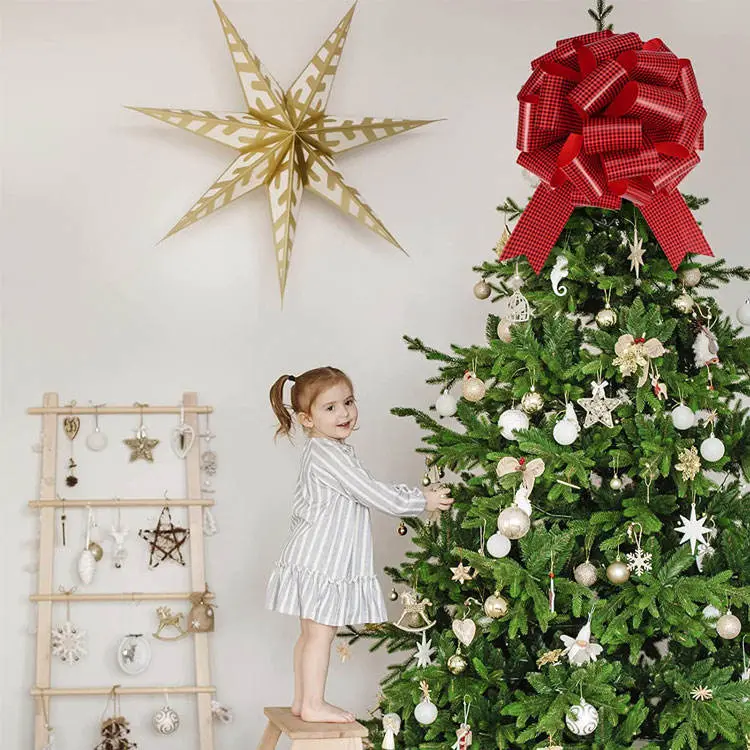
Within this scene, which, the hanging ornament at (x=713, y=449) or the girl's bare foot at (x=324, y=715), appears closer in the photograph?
the hanging ornament at (x=713, y=449)

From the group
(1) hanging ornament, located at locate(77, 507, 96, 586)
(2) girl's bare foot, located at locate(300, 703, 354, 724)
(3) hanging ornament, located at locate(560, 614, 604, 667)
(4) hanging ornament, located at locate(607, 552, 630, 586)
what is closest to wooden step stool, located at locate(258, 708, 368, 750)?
(2) girl's bare foot, located at locate(300, 703, 354, 724)

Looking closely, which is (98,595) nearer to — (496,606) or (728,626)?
(496,606)

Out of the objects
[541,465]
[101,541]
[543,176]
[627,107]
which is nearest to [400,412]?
[541,465]

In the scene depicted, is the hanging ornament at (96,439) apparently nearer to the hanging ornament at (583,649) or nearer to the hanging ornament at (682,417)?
the hanging ornament at (583,649)

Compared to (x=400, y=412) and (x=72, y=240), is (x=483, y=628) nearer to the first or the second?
(x=400, y=412)

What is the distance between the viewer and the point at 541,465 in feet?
7.02

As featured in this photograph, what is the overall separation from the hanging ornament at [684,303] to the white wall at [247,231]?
1116 millimetres

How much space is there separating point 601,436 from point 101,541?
1.71 m

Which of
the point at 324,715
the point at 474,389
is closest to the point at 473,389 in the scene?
the point at 474,389

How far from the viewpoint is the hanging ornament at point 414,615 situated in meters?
2.36

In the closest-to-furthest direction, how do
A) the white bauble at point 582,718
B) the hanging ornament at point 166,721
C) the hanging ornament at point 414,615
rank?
the white bauble at point 582,718, the hanging ornament at point 414,615, the hanging ornament at point 166,721

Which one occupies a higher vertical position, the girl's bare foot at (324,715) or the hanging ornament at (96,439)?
the hanging ornament at (96,439)

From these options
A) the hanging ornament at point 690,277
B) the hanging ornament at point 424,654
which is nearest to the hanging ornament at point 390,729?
the hanging ornament at point 424,654

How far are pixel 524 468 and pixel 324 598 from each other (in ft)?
2.07
